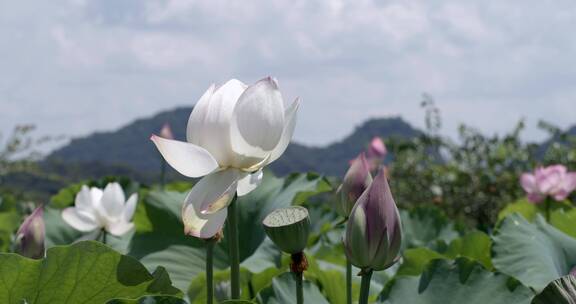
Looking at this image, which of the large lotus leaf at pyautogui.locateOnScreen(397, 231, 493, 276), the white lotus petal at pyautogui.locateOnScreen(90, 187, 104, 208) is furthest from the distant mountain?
the large lotus leaf at pyautogui.locateOnScreen(397, 231, 493, 276)

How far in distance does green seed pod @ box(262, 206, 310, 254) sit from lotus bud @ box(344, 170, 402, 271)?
0.10 m

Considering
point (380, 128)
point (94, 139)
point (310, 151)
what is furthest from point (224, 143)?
point (94, 139)

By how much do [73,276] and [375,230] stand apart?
40 centimetres

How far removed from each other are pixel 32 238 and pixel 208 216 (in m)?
0.36

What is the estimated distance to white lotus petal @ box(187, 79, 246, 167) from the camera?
3.18ft

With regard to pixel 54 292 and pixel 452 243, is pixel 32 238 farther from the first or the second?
pixel 452 243

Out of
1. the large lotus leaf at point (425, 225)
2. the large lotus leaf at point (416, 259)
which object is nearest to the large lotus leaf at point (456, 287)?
the large lotus leaf at point (416, 259)

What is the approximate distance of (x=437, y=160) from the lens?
6535 mm

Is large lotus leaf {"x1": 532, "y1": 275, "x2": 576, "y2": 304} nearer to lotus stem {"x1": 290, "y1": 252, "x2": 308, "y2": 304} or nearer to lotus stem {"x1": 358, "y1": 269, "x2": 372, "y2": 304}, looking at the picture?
lotus stem {"x1": 358, "y1": 269, "x2": 372, "y2": 304}

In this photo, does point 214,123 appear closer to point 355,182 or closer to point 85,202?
point 355,182

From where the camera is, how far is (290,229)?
939 millimetres

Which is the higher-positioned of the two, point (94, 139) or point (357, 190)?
point (357, 190)

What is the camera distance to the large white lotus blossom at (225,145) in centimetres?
95

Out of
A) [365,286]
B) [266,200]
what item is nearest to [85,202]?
[266,200]
